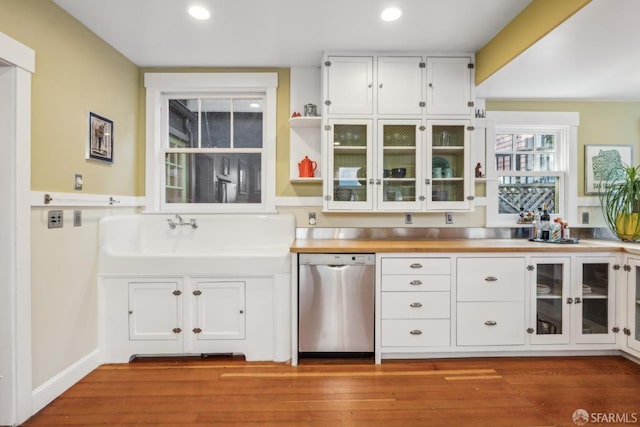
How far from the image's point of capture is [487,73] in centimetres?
266

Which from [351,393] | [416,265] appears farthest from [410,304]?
[351,393]

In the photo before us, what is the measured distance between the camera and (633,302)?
2438 millimetres

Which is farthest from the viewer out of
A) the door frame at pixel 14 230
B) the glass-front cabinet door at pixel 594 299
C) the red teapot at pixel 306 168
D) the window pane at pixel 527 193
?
the window pane at pixel 527 193

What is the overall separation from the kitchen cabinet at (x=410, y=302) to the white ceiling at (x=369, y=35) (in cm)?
162

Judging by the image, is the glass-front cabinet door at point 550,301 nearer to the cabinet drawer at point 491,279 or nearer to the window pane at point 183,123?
the cabinet drawer at point 491,279

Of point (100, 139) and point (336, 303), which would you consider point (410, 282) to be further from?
point (100, 139)

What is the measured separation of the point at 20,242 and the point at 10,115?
2.22ft

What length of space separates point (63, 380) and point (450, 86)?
3.52 m

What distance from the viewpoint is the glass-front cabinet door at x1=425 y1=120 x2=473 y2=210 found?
9.29 feet

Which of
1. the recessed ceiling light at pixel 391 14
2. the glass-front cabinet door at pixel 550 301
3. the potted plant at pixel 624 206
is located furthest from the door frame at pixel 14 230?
the potted plant at pixel 624 206

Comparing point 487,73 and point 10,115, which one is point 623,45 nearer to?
point 487,73

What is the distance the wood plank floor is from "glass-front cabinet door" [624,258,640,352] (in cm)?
19

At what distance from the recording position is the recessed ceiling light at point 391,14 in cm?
219

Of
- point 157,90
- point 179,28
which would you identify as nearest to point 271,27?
point 179,28
